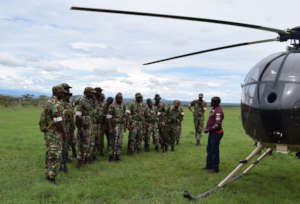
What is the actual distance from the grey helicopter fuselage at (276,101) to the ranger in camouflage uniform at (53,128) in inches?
161

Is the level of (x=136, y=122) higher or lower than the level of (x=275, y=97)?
lower

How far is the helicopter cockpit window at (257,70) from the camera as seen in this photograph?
5.09 m

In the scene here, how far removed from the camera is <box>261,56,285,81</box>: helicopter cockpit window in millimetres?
4773

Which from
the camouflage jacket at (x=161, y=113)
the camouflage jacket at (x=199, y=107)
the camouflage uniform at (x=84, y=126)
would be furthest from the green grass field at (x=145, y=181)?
the camouflage jacket at (x=199, y=107)

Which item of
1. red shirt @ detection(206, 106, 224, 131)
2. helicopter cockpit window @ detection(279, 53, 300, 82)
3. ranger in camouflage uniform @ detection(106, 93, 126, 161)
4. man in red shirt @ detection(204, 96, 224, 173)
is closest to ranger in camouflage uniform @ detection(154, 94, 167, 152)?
ranger in camouflage uniform @ detection(106, 93, 126, 161)

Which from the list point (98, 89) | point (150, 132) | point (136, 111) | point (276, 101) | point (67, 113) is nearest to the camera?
point (276, 101)

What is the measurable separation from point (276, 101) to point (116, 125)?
214 inches

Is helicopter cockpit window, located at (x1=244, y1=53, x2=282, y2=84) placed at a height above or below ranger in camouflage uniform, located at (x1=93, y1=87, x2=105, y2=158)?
above

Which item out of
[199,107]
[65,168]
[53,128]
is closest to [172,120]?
[199,107]

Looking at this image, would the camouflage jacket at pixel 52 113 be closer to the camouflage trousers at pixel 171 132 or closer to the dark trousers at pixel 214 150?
the dark trousers at pixel 214 150

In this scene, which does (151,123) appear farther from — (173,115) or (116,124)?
(116,124)

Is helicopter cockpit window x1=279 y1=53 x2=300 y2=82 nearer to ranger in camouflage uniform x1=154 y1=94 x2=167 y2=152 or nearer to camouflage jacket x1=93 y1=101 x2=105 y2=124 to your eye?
camouflage jacket x1=93 y1=101 x2=105 y2=124

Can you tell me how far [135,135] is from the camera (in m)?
10.1

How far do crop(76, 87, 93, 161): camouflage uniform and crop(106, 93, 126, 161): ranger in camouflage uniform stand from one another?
1.00 meters
